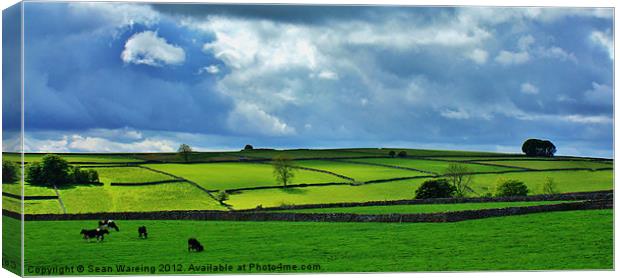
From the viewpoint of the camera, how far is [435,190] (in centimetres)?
2922

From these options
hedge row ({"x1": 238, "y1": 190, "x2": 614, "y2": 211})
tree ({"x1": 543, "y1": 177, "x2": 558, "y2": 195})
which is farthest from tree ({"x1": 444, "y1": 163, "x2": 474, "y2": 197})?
tree ({"x1": 543, "y1": 177, "x2": 558, "y2": 195})

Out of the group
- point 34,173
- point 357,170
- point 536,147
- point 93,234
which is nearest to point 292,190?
point 357,170

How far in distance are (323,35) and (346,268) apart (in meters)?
5.70

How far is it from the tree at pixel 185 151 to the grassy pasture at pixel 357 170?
2712 mm

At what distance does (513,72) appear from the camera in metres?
28.3

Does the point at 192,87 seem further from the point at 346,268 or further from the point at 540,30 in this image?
the point at 540,30

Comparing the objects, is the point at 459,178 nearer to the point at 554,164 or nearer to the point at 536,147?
the point at 536,147

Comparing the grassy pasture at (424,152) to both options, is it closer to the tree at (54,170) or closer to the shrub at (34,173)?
the tree at (54,170)

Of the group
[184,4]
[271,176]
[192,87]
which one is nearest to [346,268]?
[271,176]

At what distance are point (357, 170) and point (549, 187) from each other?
5.39 metres

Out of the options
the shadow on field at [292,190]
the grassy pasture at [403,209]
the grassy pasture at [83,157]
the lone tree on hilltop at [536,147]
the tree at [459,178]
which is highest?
the lone tree on hilltop at [536,147]

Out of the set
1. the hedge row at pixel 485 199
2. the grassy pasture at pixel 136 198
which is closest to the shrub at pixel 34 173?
the grassy pasture at pixel 136 198

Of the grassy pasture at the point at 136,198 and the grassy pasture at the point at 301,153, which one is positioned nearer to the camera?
the grassy pasture at the point at 136,198

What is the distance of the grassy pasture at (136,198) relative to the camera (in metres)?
26.6
